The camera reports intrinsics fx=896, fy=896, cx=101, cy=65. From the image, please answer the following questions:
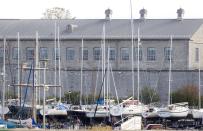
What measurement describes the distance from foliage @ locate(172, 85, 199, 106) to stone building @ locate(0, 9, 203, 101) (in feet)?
12.8

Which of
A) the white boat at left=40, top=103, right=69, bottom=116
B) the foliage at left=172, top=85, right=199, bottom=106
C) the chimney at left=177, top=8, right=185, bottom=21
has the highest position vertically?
the chimney at left=177, top=8, right=185, bottom=21

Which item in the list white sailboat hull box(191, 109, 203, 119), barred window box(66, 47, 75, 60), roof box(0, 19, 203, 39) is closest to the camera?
white sailboat hull box(191, 109, 203, 119)

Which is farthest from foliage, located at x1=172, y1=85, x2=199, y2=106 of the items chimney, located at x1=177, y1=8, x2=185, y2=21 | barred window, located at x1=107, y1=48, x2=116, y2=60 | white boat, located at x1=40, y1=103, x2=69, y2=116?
chimney, located at x1=177, y1=8, x2=185, y2=21

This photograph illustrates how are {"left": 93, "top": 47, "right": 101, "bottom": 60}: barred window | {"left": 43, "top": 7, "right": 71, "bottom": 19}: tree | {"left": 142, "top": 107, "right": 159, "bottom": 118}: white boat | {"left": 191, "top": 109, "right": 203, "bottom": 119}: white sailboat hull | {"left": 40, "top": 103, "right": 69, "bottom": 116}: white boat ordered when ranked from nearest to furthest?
{"left": 142, "top": 107, "right": 159, "bottom": 118}: white boat
{"left": 191, "top": 109, "right": 203, "bottom": 119}: white sailboat hull
{"left": 40, "top": 103, "right": 69, "bottom": 116}: white boat
{"left": 93, "top": 47, "right": 101, "bottom": 60}: barred window
{"left": 43, "top": 7, "right": 71, "bottom": 19}: tree

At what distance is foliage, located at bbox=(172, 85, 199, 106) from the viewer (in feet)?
224

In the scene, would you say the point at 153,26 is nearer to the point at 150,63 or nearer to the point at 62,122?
the point at 150,63

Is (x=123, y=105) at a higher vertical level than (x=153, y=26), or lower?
lower

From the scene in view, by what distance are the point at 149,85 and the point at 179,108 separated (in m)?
16.7

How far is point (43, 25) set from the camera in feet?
285

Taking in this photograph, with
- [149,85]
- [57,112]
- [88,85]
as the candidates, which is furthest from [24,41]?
[57,112]

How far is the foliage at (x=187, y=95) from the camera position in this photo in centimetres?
6819

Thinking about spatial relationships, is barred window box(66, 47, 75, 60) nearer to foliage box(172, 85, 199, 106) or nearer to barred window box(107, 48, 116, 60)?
barred window box(107, 48, 116, 60)

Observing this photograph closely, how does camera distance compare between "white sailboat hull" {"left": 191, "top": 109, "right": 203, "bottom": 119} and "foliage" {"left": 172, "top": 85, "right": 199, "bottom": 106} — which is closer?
"white sailboat hull" {"left": 191, "top": 109, "right": 203, "bottom": 119}

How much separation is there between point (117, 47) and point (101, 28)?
2.68 metres
